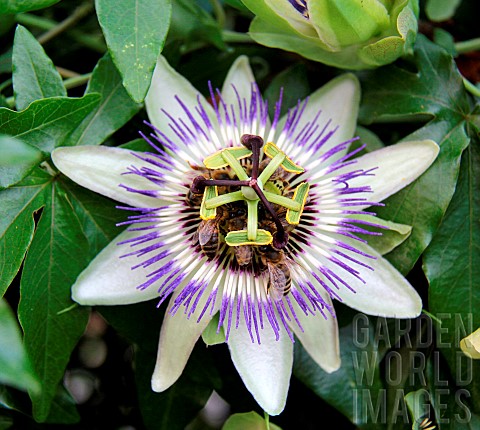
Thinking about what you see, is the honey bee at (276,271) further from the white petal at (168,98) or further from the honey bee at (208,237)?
the white petal at (168,98)

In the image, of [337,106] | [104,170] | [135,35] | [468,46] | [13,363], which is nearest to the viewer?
[13,363]

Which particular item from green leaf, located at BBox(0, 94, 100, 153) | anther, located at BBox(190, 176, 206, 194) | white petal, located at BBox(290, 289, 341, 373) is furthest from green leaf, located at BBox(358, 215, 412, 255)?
green leaf, located at BBox(0, 94, 100, 153)

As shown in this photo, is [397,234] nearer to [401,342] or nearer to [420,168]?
[420,168]

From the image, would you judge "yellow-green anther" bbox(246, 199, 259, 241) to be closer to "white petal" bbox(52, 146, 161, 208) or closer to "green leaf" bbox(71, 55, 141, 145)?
"white petal" bbox(52, 146, 161, 208)

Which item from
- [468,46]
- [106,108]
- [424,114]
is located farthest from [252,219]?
[468,46]

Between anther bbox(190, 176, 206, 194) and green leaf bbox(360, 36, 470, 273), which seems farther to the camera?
green leaf bbox(360, 36, 470, 273)

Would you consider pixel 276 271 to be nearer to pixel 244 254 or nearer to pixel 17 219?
pixel 244 254
